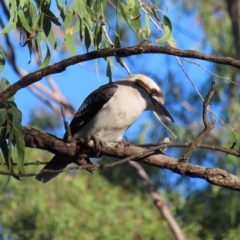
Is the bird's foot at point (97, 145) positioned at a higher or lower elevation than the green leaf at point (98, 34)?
lower

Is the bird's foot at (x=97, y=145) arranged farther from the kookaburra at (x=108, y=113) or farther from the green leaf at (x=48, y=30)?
the kookaburra at (x=108, y=113)

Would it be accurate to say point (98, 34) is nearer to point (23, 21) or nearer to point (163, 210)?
point (23, 21)

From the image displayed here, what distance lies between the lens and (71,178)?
8211 millimetres

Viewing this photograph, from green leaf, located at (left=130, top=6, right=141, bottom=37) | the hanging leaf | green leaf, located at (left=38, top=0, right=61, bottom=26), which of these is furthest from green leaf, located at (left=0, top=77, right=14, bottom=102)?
green leaf, located at (left=130, top=6, right=141, bottom=37)

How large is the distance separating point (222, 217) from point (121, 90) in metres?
4.19

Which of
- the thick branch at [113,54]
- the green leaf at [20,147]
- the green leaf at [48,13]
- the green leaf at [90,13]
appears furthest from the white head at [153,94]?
the thick branch at [113,54]

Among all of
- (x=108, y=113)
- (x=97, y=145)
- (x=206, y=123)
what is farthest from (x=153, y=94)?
(x=206, y=123)

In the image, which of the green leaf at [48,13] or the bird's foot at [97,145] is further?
the bird's foot at [97,145]

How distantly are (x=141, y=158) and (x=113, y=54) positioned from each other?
0.55 meters

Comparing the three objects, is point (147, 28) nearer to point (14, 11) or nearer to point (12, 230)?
point (14, 11)

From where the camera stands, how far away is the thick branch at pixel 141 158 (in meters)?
2.73

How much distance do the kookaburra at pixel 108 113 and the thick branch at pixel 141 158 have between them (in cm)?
65

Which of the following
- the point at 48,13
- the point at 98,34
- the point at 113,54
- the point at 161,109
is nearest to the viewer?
the point at 113,54

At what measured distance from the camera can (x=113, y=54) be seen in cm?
247
